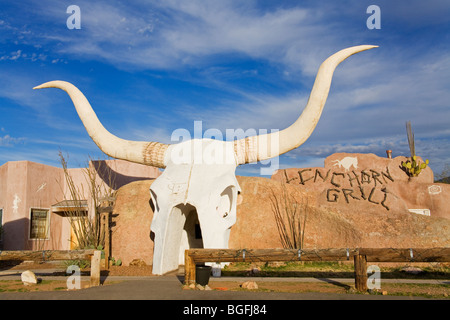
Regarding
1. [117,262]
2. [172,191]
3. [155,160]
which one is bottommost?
[117,262]

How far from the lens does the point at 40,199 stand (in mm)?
17203

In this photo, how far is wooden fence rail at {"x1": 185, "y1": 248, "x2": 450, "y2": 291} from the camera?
23.1 ft

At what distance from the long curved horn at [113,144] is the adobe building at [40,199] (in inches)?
149

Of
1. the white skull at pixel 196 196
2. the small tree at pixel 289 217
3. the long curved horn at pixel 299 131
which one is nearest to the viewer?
the white skull at pixel 196 196

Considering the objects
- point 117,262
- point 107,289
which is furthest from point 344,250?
point 117,262

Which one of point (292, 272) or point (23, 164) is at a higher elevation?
point (23, 164)

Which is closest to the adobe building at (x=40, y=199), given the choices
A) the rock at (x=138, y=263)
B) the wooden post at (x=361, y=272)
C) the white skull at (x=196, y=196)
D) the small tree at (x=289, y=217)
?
the rock at (x=138, y=263)

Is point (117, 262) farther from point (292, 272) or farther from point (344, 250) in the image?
point (344, 250)

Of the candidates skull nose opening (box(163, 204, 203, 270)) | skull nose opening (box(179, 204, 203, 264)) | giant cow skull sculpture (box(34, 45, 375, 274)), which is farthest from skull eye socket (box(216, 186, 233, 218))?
skull nose opening (box(179, 204, 203, 264))

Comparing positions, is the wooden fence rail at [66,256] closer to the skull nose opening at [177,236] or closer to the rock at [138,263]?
the skull nose opening at [177,236]

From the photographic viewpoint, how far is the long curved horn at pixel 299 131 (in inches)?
415

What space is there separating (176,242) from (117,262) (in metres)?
2.70

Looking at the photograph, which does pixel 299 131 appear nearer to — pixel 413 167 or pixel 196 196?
pixel 196 196
